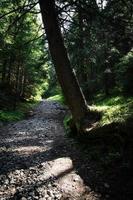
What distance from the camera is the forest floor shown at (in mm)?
6309

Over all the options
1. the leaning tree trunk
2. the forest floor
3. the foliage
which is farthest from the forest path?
the foliage

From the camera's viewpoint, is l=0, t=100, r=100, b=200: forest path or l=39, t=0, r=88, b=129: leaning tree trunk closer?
l=0, t=100, r=100, b=200: forest path

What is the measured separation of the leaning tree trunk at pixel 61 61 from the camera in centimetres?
1041

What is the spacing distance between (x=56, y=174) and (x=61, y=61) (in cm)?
462

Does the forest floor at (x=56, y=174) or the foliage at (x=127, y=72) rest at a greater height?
the foliage at (x=127, y=72)

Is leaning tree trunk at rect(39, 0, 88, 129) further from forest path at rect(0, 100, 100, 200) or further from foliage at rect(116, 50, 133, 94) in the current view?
foliage at rect(116, 50, 133, 94)

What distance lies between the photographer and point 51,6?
1037 centimetres

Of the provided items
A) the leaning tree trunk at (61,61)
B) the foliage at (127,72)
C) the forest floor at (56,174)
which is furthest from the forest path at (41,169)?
the foliage at (127,72)

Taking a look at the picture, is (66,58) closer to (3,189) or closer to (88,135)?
(88,135)

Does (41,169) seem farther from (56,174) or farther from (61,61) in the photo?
(61,61)

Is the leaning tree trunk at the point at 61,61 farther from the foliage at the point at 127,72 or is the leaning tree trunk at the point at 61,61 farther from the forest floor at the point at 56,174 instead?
the foliage at the point at 127,72

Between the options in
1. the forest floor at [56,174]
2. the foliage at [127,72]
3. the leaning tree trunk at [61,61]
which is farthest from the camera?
the foliage at [127,72]

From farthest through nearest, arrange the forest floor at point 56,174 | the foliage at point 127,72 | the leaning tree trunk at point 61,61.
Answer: the foliage at point 127,72 < the leaning tree trunk at point 61,61 < the forest floor at point 56,174

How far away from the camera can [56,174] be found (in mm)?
7414
